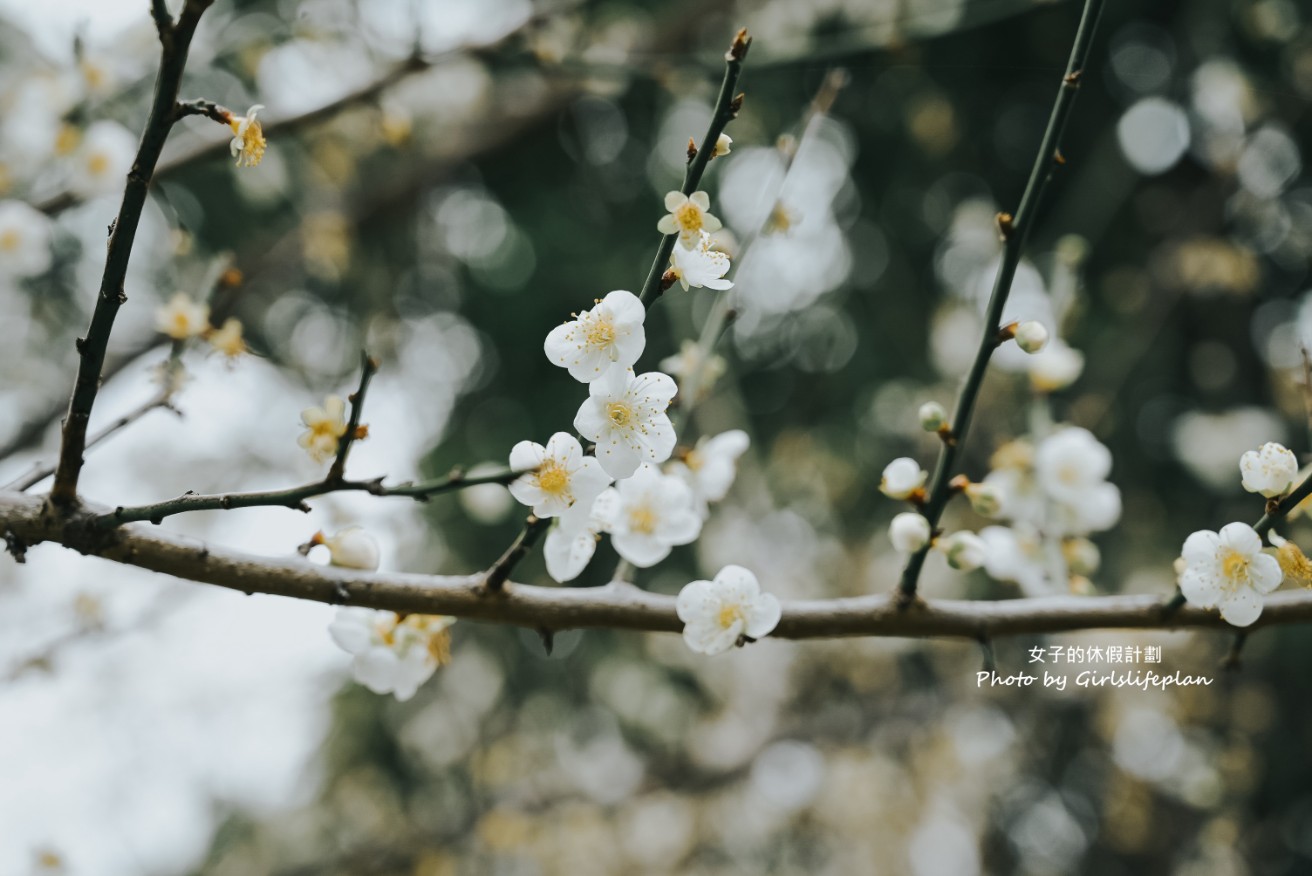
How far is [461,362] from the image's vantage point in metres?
2.96

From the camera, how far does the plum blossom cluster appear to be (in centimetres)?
73

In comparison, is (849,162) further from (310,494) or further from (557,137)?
(310,494)

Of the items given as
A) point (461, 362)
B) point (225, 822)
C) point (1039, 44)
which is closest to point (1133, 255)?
point (1039, 44)

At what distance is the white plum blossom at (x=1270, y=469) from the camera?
72 centimetres

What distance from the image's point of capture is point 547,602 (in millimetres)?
751

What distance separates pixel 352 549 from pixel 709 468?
0.38 m

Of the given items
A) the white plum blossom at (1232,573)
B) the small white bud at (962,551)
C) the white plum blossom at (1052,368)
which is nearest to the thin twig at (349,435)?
the small white bud at (962,551)

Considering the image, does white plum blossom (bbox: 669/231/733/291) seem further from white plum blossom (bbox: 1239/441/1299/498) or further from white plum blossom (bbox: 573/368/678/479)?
white plum blossom (bbox: 1239/441/1299/498)

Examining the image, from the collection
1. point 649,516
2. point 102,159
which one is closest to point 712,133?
point 649,516

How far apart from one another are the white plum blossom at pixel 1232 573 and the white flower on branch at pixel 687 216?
1.57 ft

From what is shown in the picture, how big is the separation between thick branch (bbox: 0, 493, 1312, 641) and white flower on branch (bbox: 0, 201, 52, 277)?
4.52 ft

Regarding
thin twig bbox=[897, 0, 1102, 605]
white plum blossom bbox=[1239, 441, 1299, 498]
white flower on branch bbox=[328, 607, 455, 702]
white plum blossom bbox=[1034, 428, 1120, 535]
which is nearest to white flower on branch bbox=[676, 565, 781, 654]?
thin twig bbox=[897, 0, 1102, 605]

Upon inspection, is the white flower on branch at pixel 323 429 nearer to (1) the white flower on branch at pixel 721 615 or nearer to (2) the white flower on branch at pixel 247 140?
(2) the white flower on branch at pixel 247 140

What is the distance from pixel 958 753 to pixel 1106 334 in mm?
1255
